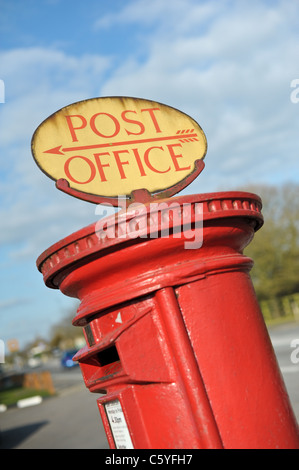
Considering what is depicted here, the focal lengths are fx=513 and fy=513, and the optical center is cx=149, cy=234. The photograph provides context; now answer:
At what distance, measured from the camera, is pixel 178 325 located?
168 centimetres

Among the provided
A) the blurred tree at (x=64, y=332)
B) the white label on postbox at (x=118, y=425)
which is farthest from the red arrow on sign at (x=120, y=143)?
the blurred tree at (x=64, y=332)

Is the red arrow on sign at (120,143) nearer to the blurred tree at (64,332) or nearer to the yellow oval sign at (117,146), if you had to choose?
the yellow oval sign at (117,146)

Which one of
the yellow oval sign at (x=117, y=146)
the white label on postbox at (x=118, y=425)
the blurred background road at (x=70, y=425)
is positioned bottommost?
the blurred background road at (x=70, y=425)

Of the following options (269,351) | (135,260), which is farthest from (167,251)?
(269,351)

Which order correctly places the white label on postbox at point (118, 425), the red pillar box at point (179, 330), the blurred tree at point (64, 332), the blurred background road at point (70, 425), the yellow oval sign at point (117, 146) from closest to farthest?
the red pillar box at point (179, 330)
the white label on postbox at point (118, 425)
the yellow oval sign at point (117, 146)
the blurred background road at point (70, 425)
the blurred tree at point (64, 332)

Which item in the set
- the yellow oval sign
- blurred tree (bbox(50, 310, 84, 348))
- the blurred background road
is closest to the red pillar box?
the yellow oval sign

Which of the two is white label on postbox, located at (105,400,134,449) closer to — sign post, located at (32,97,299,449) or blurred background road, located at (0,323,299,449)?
sign post, located at (32,97,299,449)

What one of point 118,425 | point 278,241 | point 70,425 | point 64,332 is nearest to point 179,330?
point 118,425

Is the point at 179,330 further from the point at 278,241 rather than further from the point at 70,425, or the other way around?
the point at 278,241

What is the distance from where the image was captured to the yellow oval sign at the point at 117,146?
214 centimetres

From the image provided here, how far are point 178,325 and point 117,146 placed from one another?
2.95 ft

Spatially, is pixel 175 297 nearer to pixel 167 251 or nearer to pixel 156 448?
pixel 167 251

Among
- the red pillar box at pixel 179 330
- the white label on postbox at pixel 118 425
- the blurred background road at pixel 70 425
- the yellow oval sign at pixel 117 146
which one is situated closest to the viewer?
the red pillar box at pixel 179 330

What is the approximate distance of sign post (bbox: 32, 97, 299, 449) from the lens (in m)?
1.67
